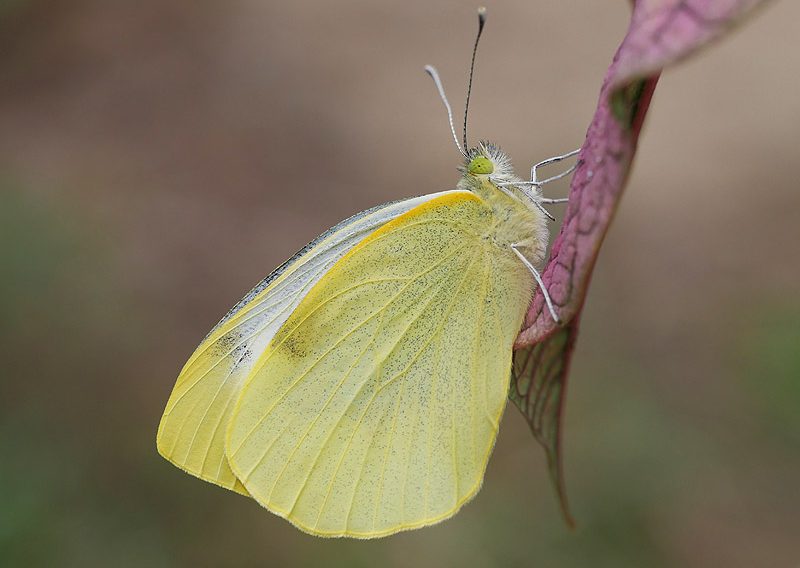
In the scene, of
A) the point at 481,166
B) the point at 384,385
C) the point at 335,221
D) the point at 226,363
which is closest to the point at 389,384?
the point at 384,385

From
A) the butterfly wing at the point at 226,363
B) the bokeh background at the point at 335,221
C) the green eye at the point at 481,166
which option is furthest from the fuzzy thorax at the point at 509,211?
the bokeh background at the point at 335,221

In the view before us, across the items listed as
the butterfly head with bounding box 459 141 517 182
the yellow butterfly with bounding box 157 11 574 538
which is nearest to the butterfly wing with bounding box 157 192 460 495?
the yellow butterfly with bounding box 157 11 574 538

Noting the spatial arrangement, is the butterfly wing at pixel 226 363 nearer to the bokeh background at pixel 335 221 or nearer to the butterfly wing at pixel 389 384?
the butterfly wing at pixel 389 384

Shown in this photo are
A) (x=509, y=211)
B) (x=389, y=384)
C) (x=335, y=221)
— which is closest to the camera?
(x=509, y=211)

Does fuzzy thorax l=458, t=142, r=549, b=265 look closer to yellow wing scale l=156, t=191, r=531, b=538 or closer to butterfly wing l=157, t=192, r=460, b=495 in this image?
yellow wing scale l=156, t=191, r=531, b=538

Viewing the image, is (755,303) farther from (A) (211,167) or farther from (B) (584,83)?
(A) (211,167)

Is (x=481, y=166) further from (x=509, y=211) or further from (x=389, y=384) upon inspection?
(x=389, y=384)

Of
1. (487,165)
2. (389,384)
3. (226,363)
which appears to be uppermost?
(487,165)

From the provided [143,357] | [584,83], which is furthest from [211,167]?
[584,83]
